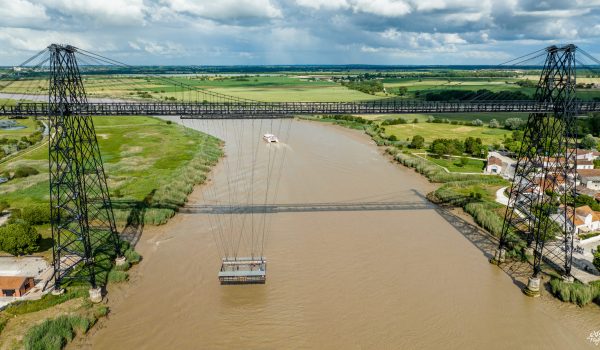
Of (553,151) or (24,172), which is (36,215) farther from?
(553,151)

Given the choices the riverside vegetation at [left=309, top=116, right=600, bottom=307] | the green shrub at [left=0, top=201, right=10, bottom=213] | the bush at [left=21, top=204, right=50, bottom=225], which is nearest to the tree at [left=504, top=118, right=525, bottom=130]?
the riverside vegetation at [left=309, top=116, right=600, bottom=307]

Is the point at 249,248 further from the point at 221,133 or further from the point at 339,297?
the point at 221,133

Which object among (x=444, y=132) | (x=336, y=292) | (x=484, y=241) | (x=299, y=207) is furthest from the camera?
(x=444, y=132)

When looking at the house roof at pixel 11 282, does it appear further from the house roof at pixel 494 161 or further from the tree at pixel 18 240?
the house roof at pixel 494 161

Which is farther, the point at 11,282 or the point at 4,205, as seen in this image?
the point at 4,205

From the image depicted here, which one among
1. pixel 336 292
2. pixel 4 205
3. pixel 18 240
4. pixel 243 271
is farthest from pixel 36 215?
pixel 336 292

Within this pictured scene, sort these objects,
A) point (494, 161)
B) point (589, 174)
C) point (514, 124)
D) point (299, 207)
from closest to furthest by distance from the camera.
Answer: point (299, 207) → point (589, 174) → point (494, 161) → point (514, 124)
